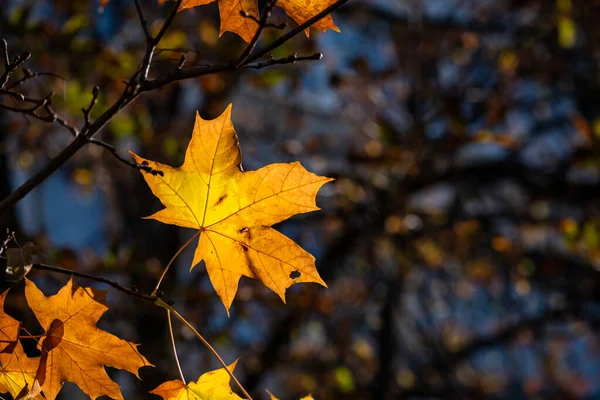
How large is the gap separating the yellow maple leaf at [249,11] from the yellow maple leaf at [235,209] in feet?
0.63

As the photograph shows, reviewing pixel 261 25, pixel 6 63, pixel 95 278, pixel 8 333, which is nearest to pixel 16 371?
pixel 8 333

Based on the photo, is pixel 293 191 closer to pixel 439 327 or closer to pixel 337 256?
pixel 337 256

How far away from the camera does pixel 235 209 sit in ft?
3.74

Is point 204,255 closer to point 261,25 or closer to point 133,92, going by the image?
point 133,92

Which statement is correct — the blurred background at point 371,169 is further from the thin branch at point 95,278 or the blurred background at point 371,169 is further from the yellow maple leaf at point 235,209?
the thin branch at point 95,278

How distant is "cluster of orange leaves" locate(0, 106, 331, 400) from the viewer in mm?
1043

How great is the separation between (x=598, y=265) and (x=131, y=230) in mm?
3176

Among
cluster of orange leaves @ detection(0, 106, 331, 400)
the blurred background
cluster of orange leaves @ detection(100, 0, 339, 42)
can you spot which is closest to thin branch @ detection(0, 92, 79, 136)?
cluster of orange leaves @ detection(0, 106, 331, 400)

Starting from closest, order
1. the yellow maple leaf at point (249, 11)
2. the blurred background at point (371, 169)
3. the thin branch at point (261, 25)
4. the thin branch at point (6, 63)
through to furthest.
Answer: the thin branch at point (261, 25)
the thin branch at point (6, 63)
the yellow maple leaf at point (249, 11)
the blurred background at point (371, 169)

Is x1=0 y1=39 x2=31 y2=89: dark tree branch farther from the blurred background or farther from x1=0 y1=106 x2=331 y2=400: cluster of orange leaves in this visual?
the blurred background

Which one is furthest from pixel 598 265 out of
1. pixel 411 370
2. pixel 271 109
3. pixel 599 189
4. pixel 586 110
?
pixel 271 109

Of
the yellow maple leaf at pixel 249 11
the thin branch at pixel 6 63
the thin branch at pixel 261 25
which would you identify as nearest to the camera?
the thin branch at pixel 261 25

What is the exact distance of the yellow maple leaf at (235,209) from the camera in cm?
110

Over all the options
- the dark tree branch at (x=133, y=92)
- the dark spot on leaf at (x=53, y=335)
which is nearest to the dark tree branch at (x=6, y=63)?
the dark tree branch at (x=133, y=92)
